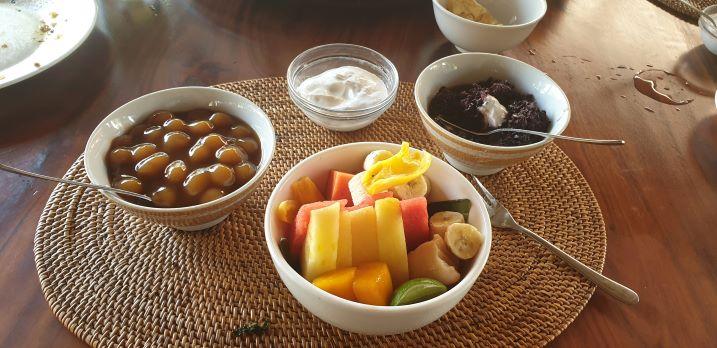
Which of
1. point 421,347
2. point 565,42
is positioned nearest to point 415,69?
point 565,42

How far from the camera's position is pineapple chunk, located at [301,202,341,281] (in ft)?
2.27

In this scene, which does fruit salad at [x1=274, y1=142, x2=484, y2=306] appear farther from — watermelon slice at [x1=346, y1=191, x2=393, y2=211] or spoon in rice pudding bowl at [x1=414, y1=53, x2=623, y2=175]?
spoon in rice pudding bowl at [x1=414, y1=53, x2=623, y2=175]

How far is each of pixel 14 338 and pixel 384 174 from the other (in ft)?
2.04

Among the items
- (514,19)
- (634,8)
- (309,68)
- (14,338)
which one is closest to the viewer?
(14,338)

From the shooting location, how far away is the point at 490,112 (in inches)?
39.8

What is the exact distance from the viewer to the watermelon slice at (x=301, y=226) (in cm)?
74

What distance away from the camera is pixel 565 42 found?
1.46m

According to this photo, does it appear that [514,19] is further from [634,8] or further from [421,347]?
[421,347]

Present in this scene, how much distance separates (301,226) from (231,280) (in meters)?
0.18

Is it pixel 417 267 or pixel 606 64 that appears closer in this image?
pixel 417 267

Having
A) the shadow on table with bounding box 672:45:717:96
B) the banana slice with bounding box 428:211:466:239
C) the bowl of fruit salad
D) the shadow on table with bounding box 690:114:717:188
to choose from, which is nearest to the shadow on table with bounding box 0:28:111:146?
the bowl of fruit salad

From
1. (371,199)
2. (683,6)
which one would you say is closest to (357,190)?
(371,199)

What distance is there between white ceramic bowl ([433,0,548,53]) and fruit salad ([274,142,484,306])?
56 centimetres

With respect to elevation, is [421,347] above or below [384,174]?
below
